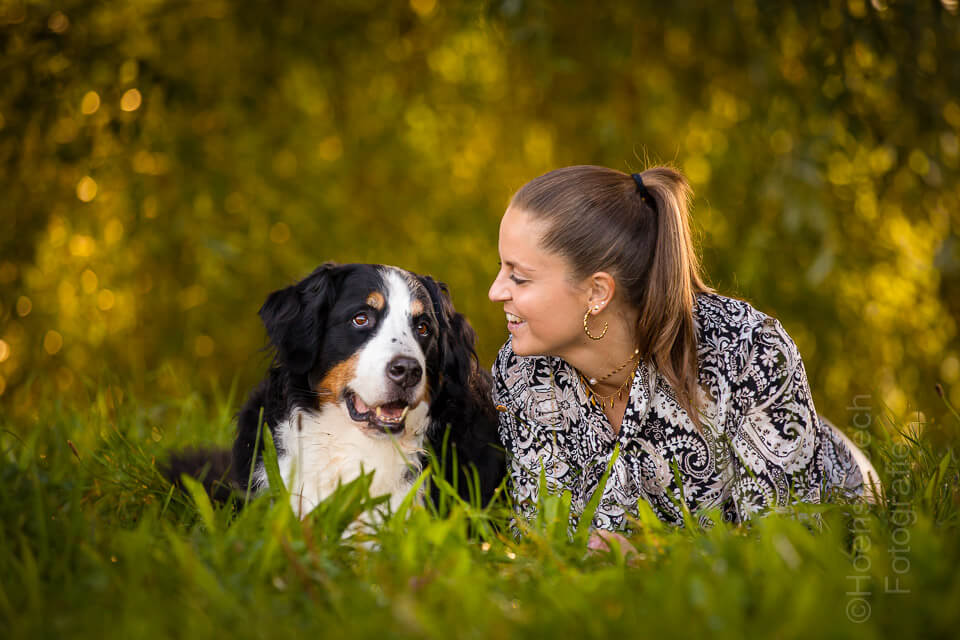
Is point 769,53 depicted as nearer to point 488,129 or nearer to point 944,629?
point 488,129

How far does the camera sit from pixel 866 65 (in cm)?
363

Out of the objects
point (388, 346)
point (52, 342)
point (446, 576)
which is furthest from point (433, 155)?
point (446, 576)

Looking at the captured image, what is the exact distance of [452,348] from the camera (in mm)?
2693

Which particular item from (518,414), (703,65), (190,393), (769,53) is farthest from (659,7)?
(190,393)

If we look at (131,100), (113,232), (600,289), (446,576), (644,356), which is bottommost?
(446,576)

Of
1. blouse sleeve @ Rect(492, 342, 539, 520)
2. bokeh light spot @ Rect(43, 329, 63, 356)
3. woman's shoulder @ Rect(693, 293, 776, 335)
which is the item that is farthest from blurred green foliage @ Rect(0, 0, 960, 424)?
blouse sleeve @ Rect(492, 342, 539, 520)

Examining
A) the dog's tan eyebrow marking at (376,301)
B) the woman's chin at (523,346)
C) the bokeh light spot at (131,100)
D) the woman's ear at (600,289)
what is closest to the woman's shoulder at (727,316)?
the woman's ear at (600,289)

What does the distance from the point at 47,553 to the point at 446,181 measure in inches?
151

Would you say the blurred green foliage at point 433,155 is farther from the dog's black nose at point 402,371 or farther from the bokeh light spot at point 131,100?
the dog's black nose at point 402,371

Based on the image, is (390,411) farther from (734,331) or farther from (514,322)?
(734,331)

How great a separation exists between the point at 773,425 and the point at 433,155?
3272 mm

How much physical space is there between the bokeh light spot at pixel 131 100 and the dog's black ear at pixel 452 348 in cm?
178

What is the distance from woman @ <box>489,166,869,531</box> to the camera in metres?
2.39

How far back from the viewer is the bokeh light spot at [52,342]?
433 centimetres
